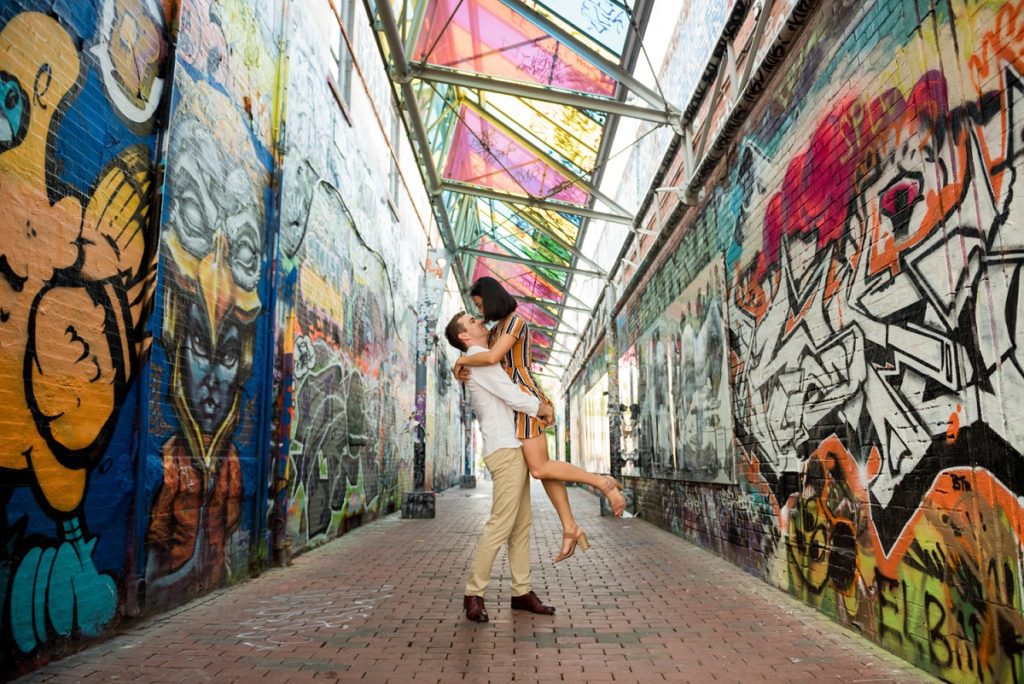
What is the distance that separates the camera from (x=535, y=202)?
1381cm

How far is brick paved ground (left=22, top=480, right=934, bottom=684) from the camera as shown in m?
3.08

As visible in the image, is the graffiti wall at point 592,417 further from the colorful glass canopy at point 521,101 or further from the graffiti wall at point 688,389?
the graffiti wall at point 688,389

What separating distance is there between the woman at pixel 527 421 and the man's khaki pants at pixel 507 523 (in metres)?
0.11

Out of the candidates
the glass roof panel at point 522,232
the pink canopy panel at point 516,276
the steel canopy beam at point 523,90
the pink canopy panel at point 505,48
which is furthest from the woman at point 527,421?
the pink canopy panel at point 516,276

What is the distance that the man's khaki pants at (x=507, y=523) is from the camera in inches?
161

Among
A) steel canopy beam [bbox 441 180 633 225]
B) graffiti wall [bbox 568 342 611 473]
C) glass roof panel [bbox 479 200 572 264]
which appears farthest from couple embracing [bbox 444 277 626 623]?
glass roof panel [bbox 479 200 572 264]

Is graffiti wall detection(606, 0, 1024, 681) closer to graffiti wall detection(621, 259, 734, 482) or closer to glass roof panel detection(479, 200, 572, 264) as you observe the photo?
graffiti wall detection(621, 259, 734, 482)

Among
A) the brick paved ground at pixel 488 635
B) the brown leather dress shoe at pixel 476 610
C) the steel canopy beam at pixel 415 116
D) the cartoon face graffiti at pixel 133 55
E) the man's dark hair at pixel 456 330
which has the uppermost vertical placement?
the steel canopy beam at pixel 415 116

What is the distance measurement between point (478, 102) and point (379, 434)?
681cm

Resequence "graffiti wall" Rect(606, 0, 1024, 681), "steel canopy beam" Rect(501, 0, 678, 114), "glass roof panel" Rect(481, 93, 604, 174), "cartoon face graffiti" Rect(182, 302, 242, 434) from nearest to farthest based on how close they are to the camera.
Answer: "graffiti wall" Rect(606, 0, 1024, 681) → "cartoon face graffiti" Rect(182, 302, 242, 434) → "steel canopy beam" Rect(501, 0, 678, 114) → "glass roof panel" Rect(481, 93, 604, 174)

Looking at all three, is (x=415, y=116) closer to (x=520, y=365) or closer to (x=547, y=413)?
(x=520, y=365)

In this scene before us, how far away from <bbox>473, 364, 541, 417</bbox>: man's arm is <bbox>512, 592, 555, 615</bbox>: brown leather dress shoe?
118 cm

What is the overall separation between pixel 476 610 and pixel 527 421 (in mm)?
1185

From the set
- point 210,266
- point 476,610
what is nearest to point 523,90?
point 210,266
